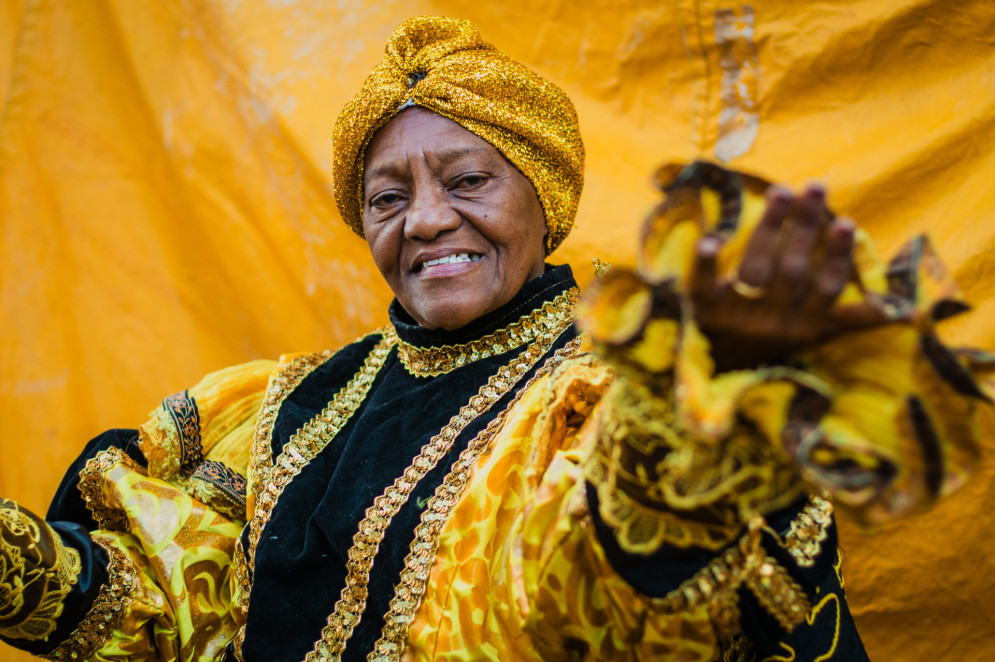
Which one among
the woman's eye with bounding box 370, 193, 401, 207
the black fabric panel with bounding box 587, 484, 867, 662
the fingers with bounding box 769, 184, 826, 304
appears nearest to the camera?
the fingers with bounding box 769, 184, 826, 304

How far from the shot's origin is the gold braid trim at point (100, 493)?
59.7 inches

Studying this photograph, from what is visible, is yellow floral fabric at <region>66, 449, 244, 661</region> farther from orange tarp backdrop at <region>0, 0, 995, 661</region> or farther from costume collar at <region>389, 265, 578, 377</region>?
orange tarp backdrop at <region>0, 0, 995, 661</region>

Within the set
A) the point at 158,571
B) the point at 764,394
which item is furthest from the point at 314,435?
the point at 764,394

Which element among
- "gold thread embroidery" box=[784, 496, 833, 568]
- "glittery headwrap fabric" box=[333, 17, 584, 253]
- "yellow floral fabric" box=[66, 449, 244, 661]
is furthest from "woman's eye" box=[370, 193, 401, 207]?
"gold thread embroidery" box=[784, 496, 833, 568]

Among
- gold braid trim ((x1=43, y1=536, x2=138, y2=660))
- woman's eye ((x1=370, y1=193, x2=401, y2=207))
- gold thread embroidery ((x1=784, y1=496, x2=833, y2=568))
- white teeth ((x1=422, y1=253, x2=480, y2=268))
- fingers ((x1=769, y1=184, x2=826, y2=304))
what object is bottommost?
gold thread embroidery ((x1=784, y1=496, x2=833, y2=568))

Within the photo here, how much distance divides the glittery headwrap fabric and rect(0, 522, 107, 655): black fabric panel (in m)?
0.81

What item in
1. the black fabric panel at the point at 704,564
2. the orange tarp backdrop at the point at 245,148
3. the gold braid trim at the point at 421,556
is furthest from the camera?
the orange tarp backdrop at the point at 245,148

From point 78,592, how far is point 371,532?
0.54 m

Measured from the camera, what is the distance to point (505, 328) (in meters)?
1.37

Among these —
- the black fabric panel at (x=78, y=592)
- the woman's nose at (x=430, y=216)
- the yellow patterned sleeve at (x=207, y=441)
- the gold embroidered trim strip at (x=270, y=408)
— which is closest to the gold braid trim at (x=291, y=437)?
the gold embroidered trim strip at (x=270, y=408)

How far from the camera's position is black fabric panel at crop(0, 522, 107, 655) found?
1295 millimetres

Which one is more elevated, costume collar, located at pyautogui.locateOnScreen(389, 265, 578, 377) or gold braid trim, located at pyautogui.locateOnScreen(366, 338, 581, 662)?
costume collar, located at pyautogui.locateOnScreen(389, 265, 578, 377)

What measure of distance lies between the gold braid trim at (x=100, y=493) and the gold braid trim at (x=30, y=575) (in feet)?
0.68

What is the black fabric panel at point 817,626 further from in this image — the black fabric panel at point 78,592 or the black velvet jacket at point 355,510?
the black fabric panel at point 78,592
